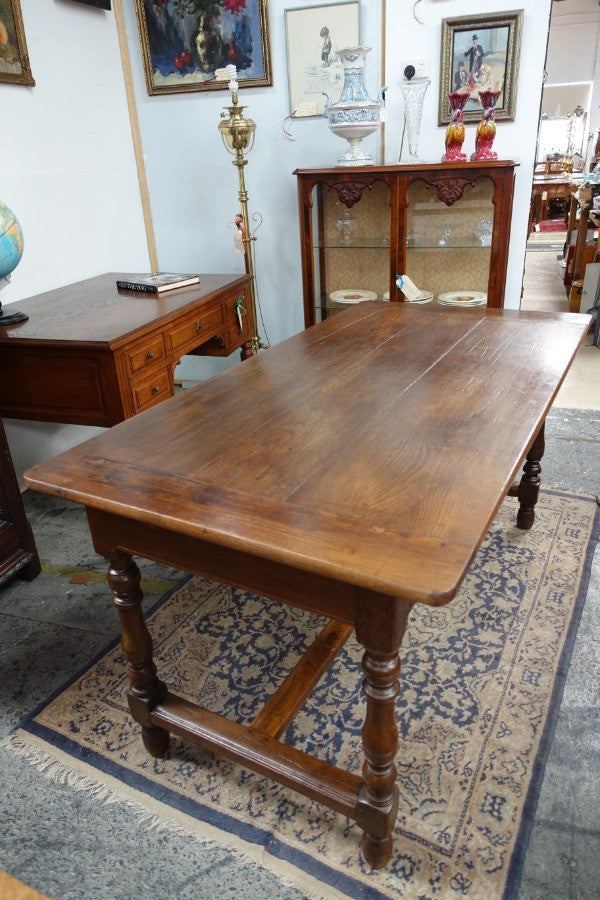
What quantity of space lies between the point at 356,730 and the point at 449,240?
8.44 feet

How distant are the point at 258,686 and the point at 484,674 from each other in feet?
2.07

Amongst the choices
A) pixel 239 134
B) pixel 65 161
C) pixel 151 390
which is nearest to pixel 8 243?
pixel 151 390

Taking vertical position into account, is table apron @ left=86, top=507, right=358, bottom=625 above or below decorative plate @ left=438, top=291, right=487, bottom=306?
above

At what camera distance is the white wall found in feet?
9.15

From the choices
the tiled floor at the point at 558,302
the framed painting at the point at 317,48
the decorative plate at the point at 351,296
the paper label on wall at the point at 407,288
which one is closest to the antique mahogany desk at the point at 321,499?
the paper label on wall at the point at 407,288

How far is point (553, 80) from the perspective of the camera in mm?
11992

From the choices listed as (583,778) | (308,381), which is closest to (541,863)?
(583,778)

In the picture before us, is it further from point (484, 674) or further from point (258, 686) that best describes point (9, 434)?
point (484, 674)

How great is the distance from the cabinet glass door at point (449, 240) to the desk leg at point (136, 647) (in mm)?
2556

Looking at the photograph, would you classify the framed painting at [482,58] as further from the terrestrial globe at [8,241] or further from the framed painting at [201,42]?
the terrestrial globe at [8,241]

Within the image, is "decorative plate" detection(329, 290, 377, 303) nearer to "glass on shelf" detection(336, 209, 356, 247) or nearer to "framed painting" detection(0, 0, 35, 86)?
"glass on shelf" detection(336, 209, 356, 247)

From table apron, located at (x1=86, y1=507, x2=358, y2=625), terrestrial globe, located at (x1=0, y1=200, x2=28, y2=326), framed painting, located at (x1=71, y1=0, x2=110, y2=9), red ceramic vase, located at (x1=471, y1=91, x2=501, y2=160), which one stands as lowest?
table apron, located at (x1=86, y1=507, x2=358, y2=625)

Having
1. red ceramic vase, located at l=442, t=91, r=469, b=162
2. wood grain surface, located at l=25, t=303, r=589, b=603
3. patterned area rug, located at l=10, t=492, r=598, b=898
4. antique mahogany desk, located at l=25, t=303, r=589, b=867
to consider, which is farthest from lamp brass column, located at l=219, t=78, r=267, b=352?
patterned area rug, located at l=10, t=492, r=598, b=898

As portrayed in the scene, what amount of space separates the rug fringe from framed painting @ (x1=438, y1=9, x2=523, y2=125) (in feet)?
10.5
